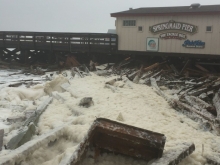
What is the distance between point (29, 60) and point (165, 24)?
39.3ft

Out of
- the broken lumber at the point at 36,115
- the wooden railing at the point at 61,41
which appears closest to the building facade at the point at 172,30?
the wooden railing at the point at 61,41

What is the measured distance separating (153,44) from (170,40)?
119 cm

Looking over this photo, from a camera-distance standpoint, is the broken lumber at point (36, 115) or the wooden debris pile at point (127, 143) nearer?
the wooden debris pile at point (127, 143)

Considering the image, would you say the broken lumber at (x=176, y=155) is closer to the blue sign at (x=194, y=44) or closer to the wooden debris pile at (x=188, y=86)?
the wooden debris pile at (x=188, y=86)

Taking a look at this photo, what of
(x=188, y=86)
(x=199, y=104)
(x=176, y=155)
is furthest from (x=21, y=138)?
(x=188, y=86)

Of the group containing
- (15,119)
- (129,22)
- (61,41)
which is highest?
(129,22)

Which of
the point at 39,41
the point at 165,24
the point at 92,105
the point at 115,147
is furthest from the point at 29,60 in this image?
the point at 115,147

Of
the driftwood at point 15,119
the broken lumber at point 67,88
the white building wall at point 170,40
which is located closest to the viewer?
the driftwood at point 15,119

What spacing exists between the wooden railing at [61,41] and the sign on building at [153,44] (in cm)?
250

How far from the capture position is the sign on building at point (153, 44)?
17484 millimetres

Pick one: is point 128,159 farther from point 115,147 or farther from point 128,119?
point 128,119

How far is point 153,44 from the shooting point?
17531 millimetres

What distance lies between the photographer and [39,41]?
2108 cm

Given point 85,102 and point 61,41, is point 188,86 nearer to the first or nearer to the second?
point 85,102
